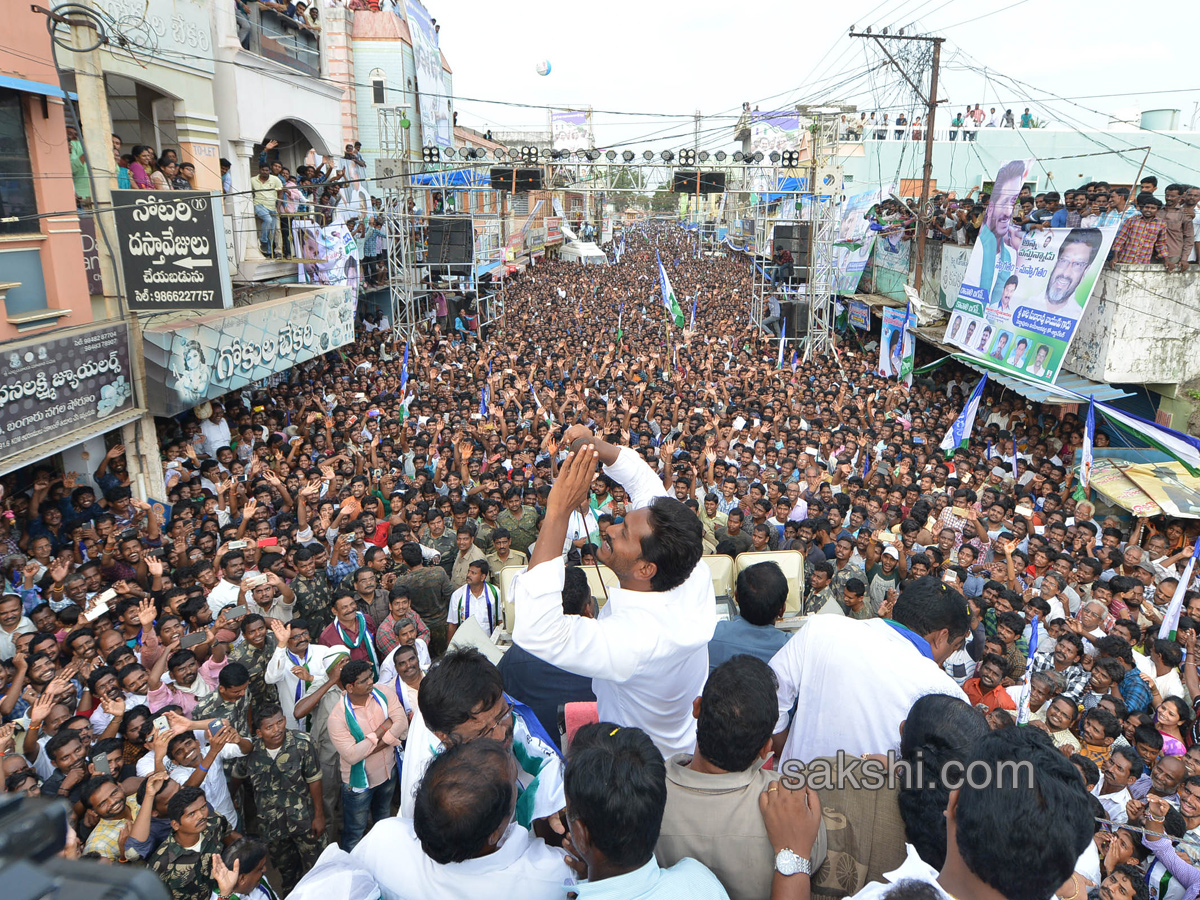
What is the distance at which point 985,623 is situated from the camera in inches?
221

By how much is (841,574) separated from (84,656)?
200 inches

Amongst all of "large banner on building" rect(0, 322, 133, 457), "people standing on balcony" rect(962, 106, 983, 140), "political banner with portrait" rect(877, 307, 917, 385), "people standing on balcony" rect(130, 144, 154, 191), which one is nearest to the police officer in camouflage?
"large banner on building" rect(0, 322, 133, 457)

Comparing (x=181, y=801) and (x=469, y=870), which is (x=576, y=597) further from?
(x=181, y=801)

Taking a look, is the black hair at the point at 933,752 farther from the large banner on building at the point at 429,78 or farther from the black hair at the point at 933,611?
the large banner on building at the point at 429,78

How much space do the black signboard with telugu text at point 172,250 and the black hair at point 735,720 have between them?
7.43 meters

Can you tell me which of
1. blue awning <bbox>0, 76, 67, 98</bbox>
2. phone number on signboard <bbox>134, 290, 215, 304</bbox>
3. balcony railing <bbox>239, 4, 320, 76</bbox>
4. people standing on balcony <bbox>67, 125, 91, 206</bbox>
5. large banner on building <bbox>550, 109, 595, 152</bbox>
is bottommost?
phone number on signboard <bbox>134, 290, 215, 304</bbox>

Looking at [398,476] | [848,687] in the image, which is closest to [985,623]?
[848,687]

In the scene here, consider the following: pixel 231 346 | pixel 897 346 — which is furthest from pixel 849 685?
pixel 897 346

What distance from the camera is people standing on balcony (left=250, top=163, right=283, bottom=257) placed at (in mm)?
12906

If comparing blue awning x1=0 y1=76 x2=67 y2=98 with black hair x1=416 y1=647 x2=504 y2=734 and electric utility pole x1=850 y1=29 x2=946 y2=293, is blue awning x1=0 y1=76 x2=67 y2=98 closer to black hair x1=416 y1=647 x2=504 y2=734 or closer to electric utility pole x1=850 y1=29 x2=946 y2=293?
black hair x1=416 y1=647 x2=504 y2=734

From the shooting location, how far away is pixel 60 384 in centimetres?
712

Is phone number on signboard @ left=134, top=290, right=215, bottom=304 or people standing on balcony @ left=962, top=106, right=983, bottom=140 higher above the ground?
people standing on balcony @ left=962, top=106, right=983, bottom=140

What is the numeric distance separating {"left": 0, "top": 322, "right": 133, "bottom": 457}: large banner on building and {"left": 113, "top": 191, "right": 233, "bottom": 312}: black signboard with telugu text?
1.82 feet

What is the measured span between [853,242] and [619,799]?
19.9m
